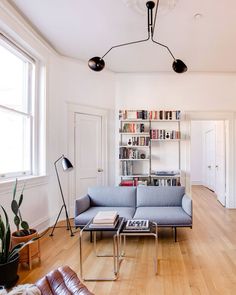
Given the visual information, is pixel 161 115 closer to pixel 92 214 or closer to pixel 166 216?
pixel 166 216

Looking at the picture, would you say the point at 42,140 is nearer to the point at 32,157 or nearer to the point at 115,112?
the point at 32,157

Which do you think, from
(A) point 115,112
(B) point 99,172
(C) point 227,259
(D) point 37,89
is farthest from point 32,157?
(C) point 227,259

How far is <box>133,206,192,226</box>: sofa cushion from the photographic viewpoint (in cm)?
323

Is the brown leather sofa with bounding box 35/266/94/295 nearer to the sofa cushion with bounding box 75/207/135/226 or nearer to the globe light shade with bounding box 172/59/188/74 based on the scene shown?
the sofa cushion with bounding box 75/207/135/226

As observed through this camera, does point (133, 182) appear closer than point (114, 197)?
No

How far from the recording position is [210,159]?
7973 millimetres

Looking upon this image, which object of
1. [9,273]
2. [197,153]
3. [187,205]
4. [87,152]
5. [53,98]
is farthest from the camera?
[197,153]

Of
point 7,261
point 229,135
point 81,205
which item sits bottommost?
point 7,261

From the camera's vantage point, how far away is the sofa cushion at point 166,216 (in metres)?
3.23

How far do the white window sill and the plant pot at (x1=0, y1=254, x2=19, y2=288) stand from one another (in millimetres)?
867

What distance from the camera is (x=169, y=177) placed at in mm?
5102

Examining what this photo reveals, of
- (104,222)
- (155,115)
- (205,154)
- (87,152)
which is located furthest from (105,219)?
(205,154)

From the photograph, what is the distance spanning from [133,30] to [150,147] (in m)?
2.57

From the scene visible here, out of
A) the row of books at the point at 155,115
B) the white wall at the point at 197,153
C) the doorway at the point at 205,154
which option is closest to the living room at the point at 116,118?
the row of books at the point at 155,115
